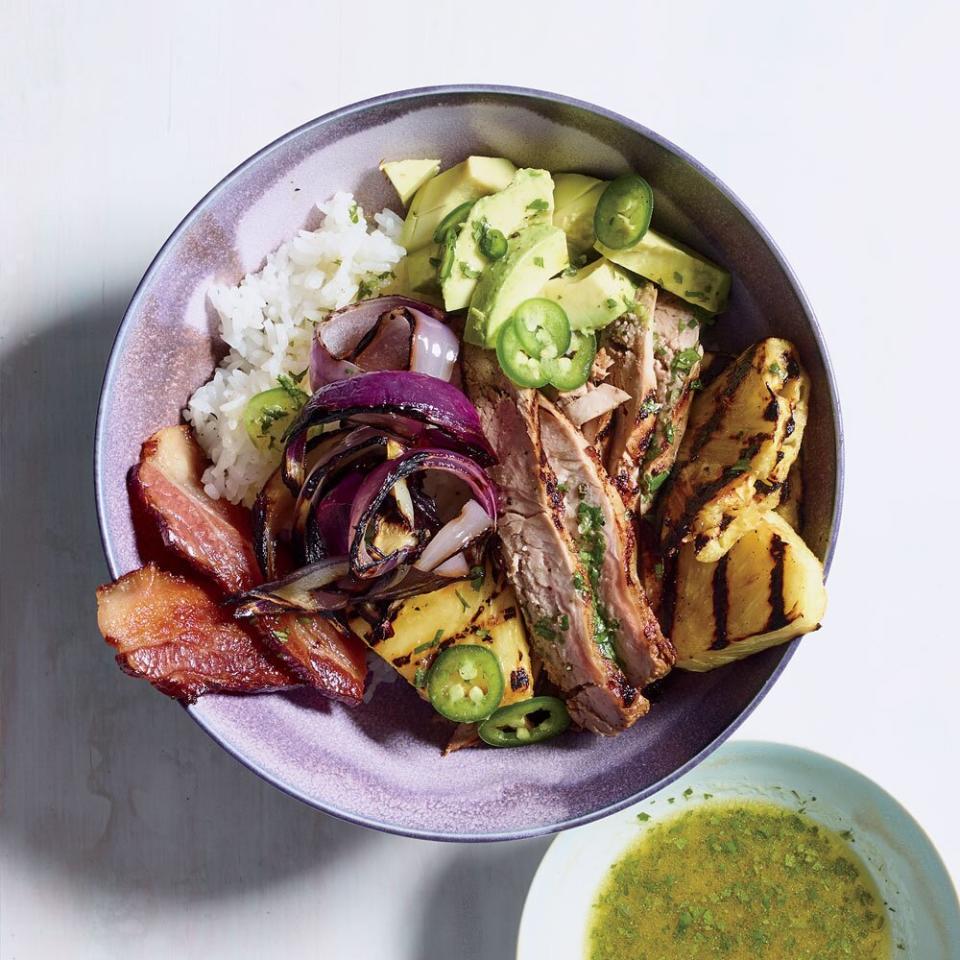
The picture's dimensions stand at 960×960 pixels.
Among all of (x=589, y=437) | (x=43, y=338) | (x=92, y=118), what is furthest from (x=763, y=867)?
(x=92, y=118)

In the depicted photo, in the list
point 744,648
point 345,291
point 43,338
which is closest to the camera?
point 744,648

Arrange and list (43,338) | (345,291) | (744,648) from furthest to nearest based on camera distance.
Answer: (43,338), (345,291), (744,648)

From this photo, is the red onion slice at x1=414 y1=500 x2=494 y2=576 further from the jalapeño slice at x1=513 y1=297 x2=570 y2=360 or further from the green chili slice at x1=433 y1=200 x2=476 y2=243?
the green chili slice at x1=433 y1=200 x2=476 y2=243

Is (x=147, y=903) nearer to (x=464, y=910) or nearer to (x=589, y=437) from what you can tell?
(x=464, y=910)

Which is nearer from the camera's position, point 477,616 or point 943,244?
point 477,616

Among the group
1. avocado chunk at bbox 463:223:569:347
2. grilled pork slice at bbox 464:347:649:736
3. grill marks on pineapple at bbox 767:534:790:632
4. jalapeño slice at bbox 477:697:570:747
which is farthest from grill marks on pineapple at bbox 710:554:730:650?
avocado chunk at bbox 463:223:569:347

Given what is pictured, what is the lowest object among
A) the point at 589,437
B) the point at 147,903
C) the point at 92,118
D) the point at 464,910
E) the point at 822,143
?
the point at 147,903
